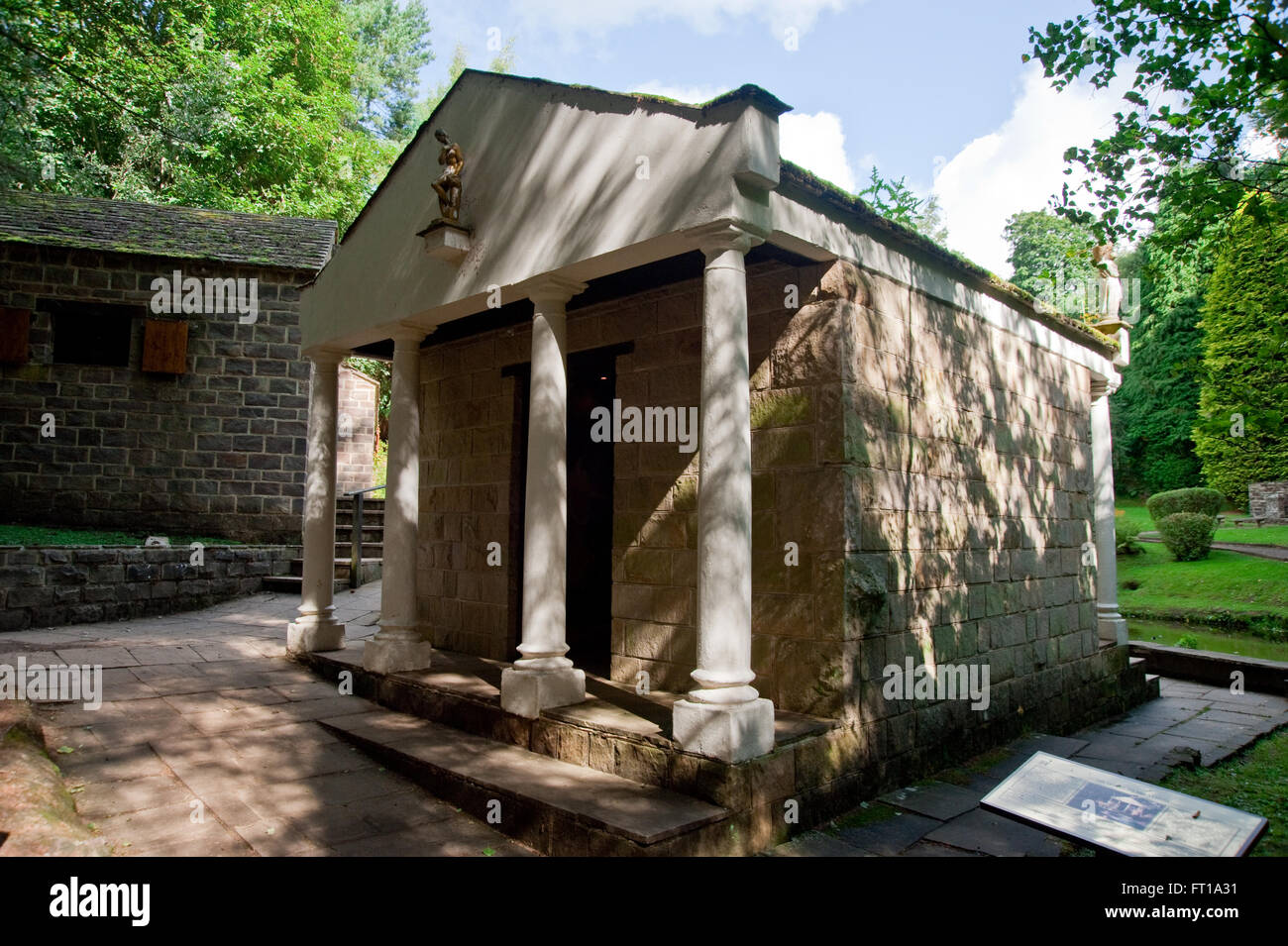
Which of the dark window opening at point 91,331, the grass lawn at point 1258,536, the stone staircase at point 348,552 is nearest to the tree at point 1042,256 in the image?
the grass lawn at point 1258,536

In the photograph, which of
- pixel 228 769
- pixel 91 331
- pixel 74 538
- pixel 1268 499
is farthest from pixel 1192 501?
pixel 91 331

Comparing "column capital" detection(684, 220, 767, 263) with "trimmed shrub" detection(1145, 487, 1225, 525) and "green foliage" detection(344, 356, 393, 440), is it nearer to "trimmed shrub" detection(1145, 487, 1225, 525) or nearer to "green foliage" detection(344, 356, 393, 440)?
"trimmed shrub" detection(1145, 487, 1225, 525)

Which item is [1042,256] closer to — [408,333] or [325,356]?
[325,356]

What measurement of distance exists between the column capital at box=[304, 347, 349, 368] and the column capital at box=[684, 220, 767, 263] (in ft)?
15.4

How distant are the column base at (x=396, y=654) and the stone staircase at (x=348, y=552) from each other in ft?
14.0

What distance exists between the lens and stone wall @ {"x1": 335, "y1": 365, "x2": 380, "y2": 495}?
660 inches

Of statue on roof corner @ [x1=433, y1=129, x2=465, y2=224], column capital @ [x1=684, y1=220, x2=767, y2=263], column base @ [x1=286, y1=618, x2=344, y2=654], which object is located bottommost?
column base @ [x1=286, y1=618, x2=344, y2=654]

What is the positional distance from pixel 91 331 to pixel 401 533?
30.2 feet

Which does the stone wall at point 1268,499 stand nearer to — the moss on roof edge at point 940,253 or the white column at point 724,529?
the moss on roof edge at point 940,253

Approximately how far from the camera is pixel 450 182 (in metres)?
5.86

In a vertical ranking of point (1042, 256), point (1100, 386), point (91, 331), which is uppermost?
point (1042, 256)

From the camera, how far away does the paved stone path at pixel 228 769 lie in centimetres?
402

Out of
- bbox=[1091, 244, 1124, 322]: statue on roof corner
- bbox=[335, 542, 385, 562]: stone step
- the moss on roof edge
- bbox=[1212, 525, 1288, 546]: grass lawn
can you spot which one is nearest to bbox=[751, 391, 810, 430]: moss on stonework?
the moss on roof edge
